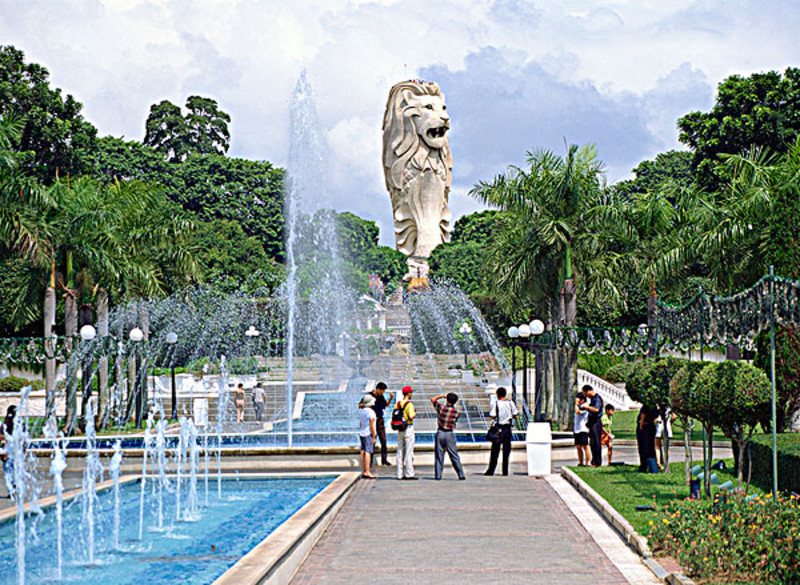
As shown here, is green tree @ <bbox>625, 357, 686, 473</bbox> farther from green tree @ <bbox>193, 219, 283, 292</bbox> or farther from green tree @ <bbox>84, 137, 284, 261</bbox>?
green tree @ <bbox>84, 137, 284, 261</bbox>

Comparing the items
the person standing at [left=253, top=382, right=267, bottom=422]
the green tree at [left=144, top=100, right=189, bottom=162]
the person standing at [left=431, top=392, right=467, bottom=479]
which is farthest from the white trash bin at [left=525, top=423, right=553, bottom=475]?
the green tree at [left=144, top=100, right=189, bottom=162]

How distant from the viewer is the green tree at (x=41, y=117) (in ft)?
148

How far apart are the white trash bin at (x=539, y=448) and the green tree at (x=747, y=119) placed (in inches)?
1110

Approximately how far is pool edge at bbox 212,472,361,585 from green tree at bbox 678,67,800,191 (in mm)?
33971

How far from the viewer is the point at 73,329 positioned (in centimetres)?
2723

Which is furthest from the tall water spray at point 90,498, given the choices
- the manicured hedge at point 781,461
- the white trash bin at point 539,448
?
the manicured hedge at point 781,461

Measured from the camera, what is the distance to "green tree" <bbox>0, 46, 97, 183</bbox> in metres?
45.0

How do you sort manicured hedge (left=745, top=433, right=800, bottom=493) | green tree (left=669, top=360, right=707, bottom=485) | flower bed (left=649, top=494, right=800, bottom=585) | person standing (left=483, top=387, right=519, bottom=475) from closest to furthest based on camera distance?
flower bed (left=649, top=494, right=800, bottom=585) → green tree (left=669, top=360, right=707, bottom=485) → manicured hedge (left=745, top=433, right=800, bottom=493) → person standing (left=483, top=387, right=519, bottom=475)

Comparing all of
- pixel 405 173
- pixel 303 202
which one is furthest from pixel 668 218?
pixel 405 173

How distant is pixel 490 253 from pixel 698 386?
714 inches

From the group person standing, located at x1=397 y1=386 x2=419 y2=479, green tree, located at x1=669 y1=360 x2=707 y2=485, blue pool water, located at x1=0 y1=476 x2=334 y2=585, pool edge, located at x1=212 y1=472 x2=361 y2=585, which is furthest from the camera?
person standing, located at x1=397 y1=386 x2=419 y2=479

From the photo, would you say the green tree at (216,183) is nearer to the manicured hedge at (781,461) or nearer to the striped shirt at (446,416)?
the striped shirt at (446,416)

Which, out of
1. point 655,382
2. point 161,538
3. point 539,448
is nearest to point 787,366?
point 655,382

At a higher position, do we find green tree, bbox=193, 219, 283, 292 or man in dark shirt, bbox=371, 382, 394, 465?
green tree, bbox=193, 219, 283, 292
